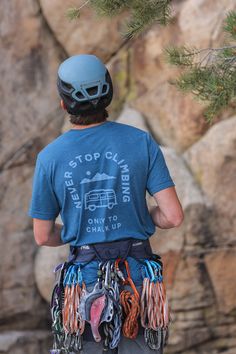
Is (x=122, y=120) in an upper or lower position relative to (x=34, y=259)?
upper

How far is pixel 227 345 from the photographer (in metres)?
6.71

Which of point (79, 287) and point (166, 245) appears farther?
point (166, 245)

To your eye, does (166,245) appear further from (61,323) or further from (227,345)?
(61,323)

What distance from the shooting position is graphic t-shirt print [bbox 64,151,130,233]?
11.3 feet

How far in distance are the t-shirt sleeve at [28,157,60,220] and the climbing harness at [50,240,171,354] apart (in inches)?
7.3

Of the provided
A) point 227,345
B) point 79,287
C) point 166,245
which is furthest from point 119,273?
point 227,345

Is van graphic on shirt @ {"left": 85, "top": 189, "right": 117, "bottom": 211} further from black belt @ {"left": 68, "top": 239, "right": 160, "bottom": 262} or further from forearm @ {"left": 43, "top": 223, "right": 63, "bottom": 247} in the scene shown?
forearm @ {"left": 43, "top": 223, "right": 63, "bottom": 247}

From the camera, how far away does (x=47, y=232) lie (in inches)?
143

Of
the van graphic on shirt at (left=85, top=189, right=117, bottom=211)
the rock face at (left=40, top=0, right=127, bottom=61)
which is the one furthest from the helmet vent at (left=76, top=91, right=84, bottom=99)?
the rock face at (left=40, top=0, right=127, bottom=61)

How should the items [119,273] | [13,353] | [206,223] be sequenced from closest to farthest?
[119,273]
[206,223]
[13,353]

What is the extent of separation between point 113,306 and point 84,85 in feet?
2.96

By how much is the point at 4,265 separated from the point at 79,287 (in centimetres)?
357

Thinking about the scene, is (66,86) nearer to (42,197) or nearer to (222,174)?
(42,197)

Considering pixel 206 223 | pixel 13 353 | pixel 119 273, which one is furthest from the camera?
pixel 13 353
